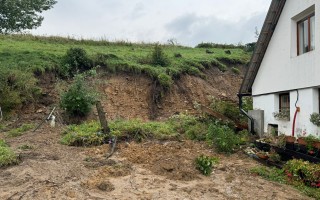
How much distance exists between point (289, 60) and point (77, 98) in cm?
813

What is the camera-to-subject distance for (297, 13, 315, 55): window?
10152mm

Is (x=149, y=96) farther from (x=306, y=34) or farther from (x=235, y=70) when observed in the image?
(x=306, y=34)

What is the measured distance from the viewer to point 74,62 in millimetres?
17281

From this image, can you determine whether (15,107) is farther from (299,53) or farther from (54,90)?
(299,53)

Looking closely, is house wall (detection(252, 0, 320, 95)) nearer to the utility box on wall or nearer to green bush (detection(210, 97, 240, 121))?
the utility box on wall

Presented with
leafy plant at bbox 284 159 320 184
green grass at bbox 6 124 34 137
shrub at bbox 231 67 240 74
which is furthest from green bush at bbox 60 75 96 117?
shrub at bbox 231 67 240 74

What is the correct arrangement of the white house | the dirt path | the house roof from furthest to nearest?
the house roof
the white house
the dirt path

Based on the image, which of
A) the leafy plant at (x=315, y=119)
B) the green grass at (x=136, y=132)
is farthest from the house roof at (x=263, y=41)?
the leafy plant at (x=315, y=119)

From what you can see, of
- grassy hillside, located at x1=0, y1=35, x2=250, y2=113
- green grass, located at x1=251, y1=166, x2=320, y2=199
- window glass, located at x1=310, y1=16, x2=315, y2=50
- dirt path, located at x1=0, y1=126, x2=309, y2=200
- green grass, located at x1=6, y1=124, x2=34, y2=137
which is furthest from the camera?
grassy hillside, located at x1=0, y1=35, x2=250, y2=113

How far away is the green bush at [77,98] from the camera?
1403 centimetres

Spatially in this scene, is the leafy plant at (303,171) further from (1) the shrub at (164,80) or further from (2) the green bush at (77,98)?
(1) the shrub at (164,80)

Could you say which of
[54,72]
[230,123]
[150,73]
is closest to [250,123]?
[230,123]

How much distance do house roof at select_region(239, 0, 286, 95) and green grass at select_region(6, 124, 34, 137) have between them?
8.92m

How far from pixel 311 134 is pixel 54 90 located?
37.4 feet
